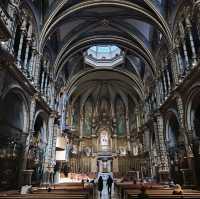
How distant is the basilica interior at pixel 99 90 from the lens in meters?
13.7

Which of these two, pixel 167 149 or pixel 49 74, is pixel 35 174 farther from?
pixel 167 149

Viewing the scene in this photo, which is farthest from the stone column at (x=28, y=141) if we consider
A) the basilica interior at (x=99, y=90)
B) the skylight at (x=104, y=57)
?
the skylight at (x=104, y=57)

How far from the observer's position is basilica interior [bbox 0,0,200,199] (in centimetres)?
1371

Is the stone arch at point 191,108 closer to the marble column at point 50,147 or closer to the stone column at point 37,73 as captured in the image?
the stone column at point 37,73

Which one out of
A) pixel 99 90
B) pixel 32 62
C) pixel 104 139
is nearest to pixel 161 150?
pixel 32 62

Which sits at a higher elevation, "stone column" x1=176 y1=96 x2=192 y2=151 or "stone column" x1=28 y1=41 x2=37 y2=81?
"stone column" x1=28 y1=41 x2=37 y2=81

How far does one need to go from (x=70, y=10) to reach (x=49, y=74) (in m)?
6.88

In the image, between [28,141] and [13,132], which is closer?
[13,132]

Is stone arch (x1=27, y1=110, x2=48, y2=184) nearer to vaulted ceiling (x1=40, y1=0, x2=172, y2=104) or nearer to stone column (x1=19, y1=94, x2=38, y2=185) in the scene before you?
stone column (x1=19, y1=94, x2=38, y2=185)

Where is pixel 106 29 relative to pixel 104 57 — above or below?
below

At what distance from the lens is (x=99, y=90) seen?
38031 mm

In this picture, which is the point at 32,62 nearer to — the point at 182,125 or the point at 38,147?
the point at 38,147

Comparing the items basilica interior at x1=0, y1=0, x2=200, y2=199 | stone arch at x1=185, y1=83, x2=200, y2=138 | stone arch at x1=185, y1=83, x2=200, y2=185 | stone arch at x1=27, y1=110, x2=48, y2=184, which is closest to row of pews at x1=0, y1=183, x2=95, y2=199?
basilica interior at x1=0, y1=0, x2=200, y2=199

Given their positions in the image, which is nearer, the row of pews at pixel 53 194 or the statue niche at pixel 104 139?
the row of pews at pixel 53 194
